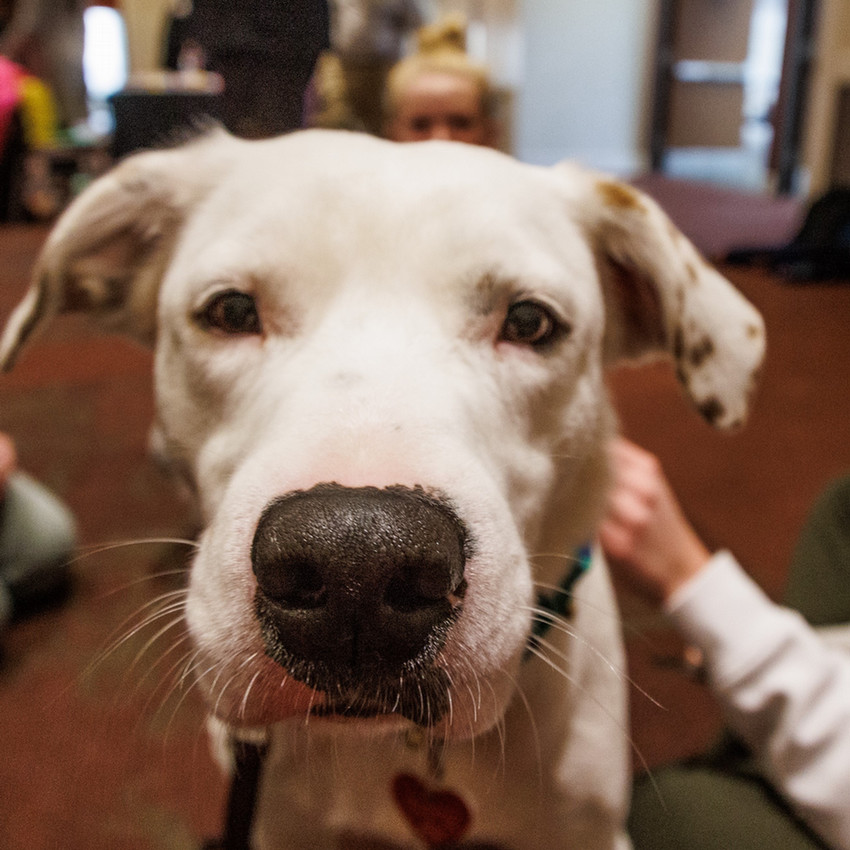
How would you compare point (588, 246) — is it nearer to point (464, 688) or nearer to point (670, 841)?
point (464, 688)

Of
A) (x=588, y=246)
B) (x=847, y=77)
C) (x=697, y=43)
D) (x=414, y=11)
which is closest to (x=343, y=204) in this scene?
(x=414, y=11)

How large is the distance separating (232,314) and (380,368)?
213mm

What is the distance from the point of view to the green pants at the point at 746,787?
0.91 metres

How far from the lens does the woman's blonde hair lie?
62 centimetres

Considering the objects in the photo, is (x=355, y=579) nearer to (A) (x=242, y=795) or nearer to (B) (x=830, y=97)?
(A) (x=242, y=795)

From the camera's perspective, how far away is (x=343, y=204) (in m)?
0.78

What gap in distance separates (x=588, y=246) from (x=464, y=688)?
1.95 ft

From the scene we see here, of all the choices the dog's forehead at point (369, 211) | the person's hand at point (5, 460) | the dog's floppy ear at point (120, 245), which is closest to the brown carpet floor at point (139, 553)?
the dog's floppy ear at point (120, 245)

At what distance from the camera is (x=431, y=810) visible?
912 mm

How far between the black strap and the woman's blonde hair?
0.60 metres

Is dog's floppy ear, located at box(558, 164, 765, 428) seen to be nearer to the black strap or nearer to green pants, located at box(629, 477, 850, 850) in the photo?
green pants, located at box(629, 477, 850, 850)

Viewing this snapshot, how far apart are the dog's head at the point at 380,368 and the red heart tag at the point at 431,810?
27 centimetres

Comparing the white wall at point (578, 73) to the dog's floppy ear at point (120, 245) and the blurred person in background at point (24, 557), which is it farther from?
the blurred person in background at point (24, 557)

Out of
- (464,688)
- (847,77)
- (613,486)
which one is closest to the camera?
(464,688)
